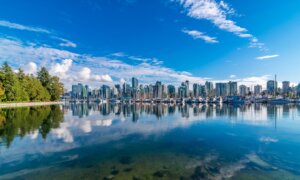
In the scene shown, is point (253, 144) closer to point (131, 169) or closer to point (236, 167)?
point (236, 167)

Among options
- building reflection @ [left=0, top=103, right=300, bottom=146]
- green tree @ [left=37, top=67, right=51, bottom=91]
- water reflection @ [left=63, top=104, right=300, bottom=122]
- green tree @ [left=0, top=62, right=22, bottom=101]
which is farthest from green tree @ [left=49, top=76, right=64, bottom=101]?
building reflection @ [left=0, top=103, right=300, bottom=146]

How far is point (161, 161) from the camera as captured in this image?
14211 millimetres

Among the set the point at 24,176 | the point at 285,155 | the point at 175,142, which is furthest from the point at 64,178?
the point at 285,155

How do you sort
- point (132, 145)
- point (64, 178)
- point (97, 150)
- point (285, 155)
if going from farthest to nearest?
point (132, 145) < point (97, 150) < point (285, 155) < point (64, 178)

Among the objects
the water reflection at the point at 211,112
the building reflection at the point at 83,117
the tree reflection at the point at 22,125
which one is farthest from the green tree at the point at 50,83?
the tree reflection at the point at 22,125

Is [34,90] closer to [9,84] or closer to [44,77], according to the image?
[9,84]

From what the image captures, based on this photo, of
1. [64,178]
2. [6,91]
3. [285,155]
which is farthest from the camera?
[6,91]

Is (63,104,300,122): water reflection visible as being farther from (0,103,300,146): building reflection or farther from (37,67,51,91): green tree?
(37,67,51,91): green tree

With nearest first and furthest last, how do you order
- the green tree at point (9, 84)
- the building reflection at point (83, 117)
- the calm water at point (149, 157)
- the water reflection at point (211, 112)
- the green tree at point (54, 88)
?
the calm water at point (149, 157)
the building reflection at point (83, 117)
the water reflection at point (211, 112)
the green tree at point (9, 84)
the green tree at point (54, 88)

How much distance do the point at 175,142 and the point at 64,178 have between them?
11631 mm

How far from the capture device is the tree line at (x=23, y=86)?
8200 cm

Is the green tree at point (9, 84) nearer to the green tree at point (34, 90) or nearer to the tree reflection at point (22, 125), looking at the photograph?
the green tree at point (34, 90)

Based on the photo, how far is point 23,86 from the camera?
9644 cm

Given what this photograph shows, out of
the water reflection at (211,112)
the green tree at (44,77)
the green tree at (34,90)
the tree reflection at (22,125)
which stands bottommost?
the water reflection at (211,112)
